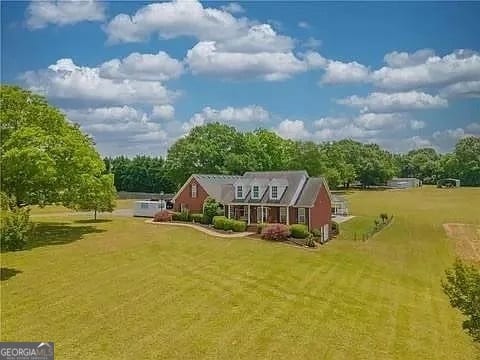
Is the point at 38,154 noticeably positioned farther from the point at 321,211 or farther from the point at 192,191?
the point at 321,211

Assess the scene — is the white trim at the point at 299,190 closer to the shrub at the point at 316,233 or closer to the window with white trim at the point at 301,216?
the window with white trim at the point at 301,216

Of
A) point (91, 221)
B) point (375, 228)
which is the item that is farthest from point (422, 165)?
point (91, 221)

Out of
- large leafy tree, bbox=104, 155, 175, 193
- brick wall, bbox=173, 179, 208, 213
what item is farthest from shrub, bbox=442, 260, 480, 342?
large leafy tree, bbox=104, 155, 175, 193

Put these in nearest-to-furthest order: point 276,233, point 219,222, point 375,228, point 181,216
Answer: point 276,233
point 219,222
point 181,216
point 375,228

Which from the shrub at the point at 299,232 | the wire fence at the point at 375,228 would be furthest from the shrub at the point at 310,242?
the wire fence at the point at 375,228

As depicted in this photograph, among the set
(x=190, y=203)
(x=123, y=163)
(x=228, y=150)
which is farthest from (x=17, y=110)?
(x=123, y=163)
